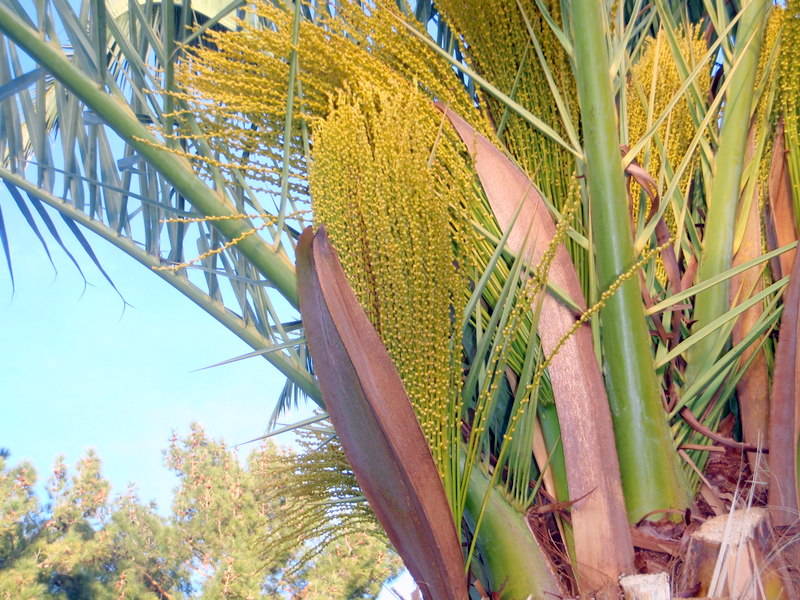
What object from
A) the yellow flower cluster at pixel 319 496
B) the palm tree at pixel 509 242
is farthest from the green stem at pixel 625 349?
the yellow flower cluster at pixel 319 496

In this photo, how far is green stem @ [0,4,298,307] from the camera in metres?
1.14

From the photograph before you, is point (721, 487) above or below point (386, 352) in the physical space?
below

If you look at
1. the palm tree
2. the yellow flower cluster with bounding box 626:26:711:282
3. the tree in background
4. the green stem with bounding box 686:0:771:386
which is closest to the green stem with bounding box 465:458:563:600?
the palm tree

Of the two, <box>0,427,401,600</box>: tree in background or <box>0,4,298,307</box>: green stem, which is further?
<box>0,427,401,600</box>: tree in background

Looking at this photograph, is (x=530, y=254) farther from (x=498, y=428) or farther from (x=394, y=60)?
(x=394, y=60)

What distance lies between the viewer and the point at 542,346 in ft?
3.52

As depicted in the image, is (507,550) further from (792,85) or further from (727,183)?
(792,85)

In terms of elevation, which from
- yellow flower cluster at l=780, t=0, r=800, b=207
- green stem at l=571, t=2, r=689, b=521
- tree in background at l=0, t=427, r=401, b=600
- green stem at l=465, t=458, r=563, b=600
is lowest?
tree in background at l=0, t=427, r=401, b=600

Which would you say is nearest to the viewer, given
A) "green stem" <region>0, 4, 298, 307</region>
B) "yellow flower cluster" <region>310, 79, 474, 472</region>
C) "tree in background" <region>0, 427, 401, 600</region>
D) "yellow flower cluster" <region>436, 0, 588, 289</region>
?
"yellow flower cluster" <region>310, 79, 474, 472</region>

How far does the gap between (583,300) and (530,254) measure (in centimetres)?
9

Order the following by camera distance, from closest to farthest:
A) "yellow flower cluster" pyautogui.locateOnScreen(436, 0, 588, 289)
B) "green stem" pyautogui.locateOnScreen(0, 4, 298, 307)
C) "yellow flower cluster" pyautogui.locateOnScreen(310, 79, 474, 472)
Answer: "yellow flower cluster" pyautogui.locateOnScreen(310, 79, 474, 472)
"green stem" pyautogui.locateOnScreen(0, 4, 298, 307)
"yellow flower cluster" pyautogui.locateOnScreen(436, 0, 588, 289)

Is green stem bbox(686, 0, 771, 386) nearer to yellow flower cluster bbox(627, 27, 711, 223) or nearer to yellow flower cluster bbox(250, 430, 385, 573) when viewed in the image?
yellow flower cluster bbox(627, 27, 711, 223)

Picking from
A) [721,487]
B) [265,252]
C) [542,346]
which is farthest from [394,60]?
[721,487]

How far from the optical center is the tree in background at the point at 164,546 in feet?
21.6
